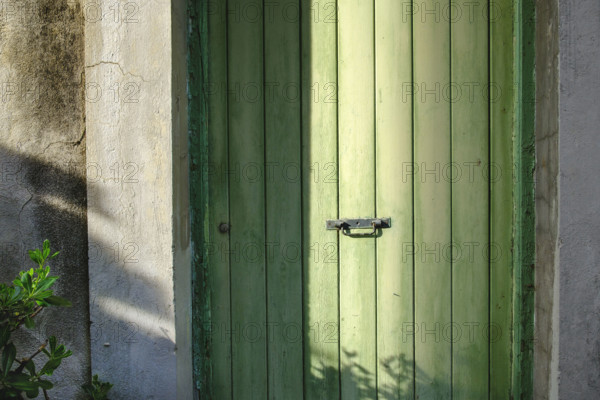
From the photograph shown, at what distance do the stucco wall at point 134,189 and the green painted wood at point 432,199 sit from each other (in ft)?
3.52

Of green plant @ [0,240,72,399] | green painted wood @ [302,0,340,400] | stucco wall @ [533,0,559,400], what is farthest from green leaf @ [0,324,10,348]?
stucco wall @ [533,0,559,400]

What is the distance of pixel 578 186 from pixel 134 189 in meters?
1.81

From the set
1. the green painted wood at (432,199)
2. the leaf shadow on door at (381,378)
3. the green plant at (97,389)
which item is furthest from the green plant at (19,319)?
the green painted wood at (432,199)

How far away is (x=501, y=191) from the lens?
6.68 ft

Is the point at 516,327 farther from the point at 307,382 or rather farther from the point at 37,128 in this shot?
the point at 37,128

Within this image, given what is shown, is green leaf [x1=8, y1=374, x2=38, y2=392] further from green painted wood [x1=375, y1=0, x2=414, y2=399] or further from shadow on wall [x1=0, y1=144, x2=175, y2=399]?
green painted wood [x1=375, y1=0, x2=414, y2=399]

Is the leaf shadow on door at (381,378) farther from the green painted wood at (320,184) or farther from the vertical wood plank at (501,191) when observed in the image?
the vertical wood plank at (501,191)

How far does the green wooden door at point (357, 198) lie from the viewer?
2037mm

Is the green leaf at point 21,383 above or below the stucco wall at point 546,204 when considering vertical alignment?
below

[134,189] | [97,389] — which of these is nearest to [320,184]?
[134,189]

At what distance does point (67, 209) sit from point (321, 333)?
1.24 meters

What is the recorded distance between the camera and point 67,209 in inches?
75.0

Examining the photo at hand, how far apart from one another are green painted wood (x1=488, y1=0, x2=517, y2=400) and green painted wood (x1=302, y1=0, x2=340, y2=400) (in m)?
0.70

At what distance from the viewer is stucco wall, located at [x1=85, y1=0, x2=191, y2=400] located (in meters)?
1.86
